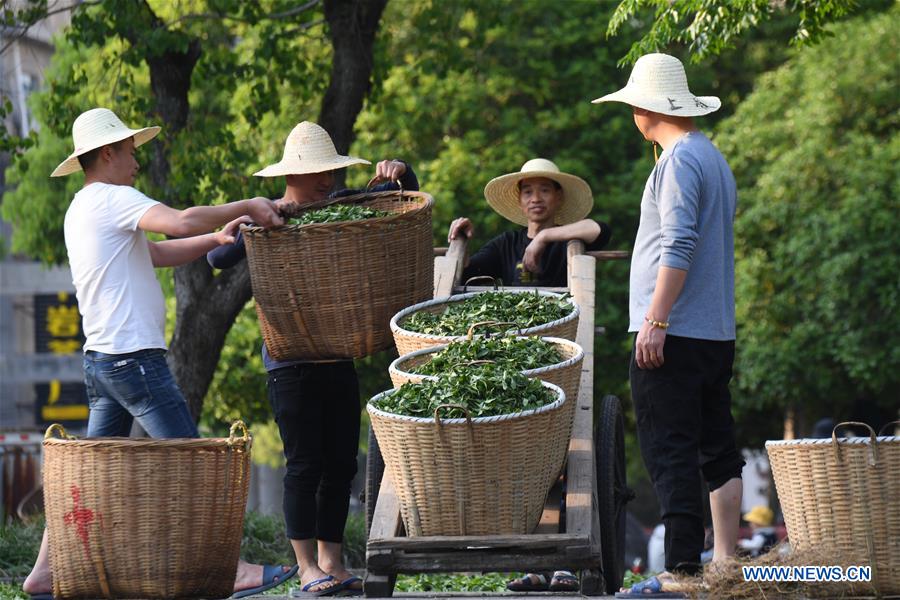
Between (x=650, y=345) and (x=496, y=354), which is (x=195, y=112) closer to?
(x=496, y=354)

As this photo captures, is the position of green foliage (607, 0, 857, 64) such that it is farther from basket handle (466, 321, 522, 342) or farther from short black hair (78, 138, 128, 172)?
short black hair (78, 138, 128, 172)

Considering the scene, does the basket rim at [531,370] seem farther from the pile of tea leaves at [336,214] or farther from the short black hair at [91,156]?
the short black hair at [91,156]

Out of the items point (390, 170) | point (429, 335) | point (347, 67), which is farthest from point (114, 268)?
point (347, 67)

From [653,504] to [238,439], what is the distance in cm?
3568

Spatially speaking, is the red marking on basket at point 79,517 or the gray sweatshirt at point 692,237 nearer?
the red marking on basket at point 79,517

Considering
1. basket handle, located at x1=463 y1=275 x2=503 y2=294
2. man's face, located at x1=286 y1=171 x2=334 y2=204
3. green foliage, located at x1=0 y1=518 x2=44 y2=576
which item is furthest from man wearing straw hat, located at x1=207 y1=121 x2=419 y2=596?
green foliage, located at x1=0 y1=518 x2=44 y2=576

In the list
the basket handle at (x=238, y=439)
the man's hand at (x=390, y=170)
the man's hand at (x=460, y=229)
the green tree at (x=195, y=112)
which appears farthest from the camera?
the green tree at (x=195, y=112)

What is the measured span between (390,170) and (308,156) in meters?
0.42

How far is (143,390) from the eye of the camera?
6262 mm

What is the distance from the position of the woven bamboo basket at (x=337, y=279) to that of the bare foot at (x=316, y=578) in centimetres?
103

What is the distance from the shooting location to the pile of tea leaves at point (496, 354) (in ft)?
19.8

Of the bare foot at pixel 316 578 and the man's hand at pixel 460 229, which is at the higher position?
the man's hand at pixel 460 229

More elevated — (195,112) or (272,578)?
(195,112)

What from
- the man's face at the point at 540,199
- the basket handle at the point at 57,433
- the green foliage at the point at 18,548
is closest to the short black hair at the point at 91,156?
the basket handle at the point at 57,433
